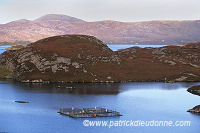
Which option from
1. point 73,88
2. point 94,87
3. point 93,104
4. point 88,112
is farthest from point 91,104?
point 94,87

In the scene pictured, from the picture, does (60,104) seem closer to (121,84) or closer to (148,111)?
(148,111)

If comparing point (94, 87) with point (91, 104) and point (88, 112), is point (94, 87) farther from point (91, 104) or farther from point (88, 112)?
point (88, 112)

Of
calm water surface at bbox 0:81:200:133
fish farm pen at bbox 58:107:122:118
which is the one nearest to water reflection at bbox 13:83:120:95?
calm water surface at bbox 0:81:200:133

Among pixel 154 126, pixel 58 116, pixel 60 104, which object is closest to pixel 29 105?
pixel 60 104

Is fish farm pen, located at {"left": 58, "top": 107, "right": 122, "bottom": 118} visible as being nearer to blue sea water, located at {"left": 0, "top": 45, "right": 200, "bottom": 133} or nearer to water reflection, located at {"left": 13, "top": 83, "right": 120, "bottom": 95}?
blue sea water, located at {"left": 0, "top": 45, "right": 200, "bottom": 133}

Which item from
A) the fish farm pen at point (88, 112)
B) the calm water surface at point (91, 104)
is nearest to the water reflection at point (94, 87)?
the calm water surface at point (91, 104)

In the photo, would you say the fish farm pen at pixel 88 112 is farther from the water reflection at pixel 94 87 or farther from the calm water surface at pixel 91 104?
the water reflection at pixel 94 87
